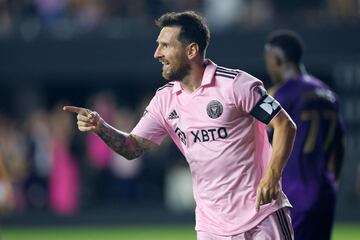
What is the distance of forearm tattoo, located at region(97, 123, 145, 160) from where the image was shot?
6.43 m

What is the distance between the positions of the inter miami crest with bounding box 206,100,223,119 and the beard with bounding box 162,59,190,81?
282 millimetres

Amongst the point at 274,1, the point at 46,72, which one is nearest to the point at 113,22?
the point at 46,72

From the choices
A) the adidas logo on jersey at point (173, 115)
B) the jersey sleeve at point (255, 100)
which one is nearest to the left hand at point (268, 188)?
the jersey sleeve at point (255, 100)

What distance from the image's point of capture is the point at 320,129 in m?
7.70

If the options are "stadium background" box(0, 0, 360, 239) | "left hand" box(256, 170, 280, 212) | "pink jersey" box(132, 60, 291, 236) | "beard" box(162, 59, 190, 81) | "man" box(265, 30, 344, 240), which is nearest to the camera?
"left hand" box(256, 170, 280, 212)

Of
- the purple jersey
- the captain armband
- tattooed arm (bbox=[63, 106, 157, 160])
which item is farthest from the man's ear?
the purple jersey

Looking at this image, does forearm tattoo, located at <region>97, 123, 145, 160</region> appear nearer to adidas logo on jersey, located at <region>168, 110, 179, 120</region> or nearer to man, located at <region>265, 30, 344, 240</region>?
adidas logo on jersey, located at <region>168, 110, 179, 120</region>

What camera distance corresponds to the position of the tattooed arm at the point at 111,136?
20.5ft

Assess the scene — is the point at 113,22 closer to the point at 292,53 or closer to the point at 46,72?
the point at 46,72

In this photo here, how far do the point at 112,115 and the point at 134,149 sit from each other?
10852mm

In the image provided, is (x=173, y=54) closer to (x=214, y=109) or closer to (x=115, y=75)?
(x=214, y=109)

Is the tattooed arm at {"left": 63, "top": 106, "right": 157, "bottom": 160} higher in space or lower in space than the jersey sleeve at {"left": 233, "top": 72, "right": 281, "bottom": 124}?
lower

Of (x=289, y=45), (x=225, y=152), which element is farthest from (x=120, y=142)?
(x=289, y=45)

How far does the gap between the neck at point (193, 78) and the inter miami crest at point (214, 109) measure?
0.19m
